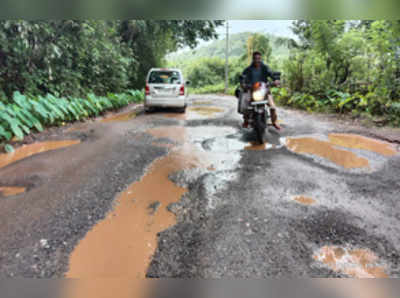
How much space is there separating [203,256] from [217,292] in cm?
146

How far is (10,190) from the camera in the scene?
135 inches

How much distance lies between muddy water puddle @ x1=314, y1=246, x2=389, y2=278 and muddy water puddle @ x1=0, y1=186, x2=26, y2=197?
11.0 feet

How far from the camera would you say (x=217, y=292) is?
75 cm

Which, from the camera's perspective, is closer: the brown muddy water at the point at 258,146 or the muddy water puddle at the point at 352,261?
the muddy water puddle at the point at 352,261

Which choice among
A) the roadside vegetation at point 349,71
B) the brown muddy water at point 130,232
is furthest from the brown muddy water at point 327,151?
the roadside vegetation at point 349,71

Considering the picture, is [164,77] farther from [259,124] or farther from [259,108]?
[259,124]

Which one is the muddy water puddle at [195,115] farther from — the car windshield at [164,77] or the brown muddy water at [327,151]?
the brown muddy water at [327,151]

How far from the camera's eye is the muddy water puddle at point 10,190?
10.8 feet

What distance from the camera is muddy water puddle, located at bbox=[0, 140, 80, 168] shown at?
4668 mm

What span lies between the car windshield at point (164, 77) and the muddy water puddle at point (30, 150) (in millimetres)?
5104

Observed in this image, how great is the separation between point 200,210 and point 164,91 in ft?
26.1

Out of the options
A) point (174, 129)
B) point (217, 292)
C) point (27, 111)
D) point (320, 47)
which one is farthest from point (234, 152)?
point (320, 47)

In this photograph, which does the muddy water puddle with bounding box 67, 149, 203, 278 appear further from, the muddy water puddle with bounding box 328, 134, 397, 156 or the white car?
the white car

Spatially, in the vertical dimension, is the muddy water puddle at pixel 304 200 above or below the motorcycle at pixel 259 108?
below
